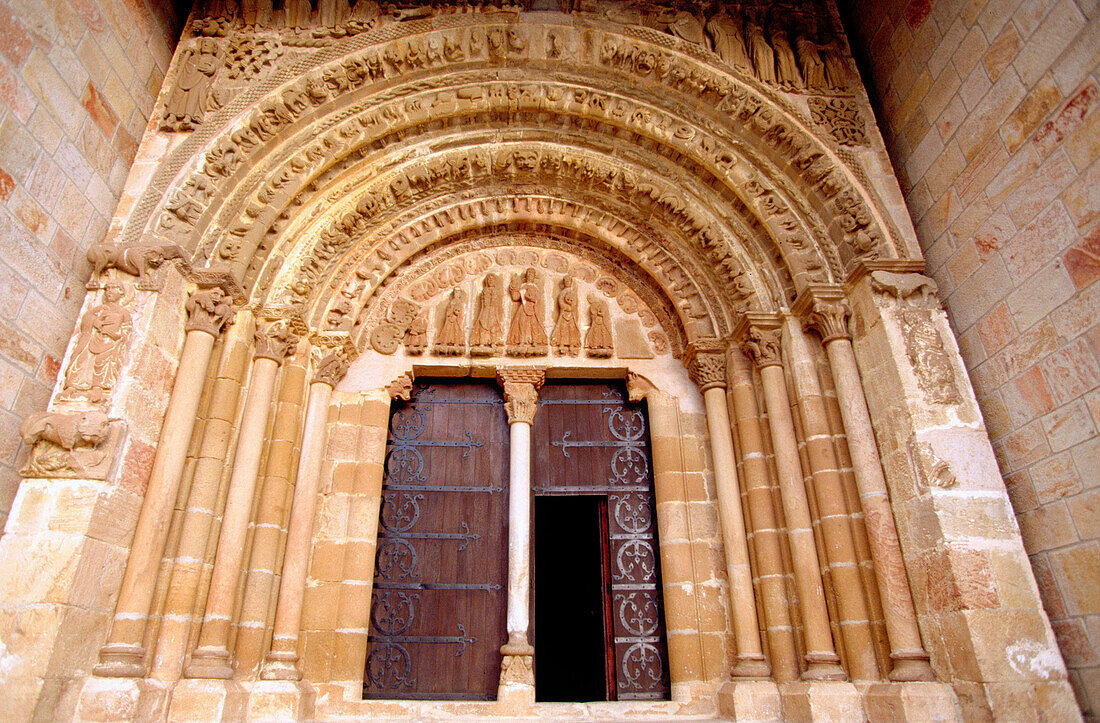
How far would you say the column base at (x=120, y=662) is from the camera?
3.66 metres

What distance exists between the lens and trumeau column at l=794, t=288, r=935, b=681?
3.89 m

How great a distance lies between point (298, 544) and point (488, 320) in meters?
2.43

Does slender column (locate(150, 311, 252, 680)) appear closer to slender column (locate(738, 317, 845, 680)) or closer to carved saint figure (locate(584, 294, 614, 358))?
carved saint figure (locate(584, 294, 614, 358))

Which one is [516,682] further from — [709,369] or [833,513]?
[709,369]

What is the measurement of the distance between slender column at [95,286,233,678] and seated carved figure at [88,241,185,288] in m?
0.40

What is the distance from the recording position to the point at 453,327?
5.88 m

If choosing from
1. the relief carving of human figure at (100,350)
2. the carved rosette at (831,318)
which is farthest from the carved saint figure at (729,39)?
the relief carving of human figure at (100,350)

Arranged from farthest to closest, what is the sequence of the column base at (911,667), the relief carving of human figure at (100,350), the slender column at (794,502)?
the slender column at (794,502), the relief carving of human figure at (100,350), the column base at (911,667)

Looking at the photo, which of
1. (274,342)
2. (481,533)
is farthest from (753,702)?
(274,342)

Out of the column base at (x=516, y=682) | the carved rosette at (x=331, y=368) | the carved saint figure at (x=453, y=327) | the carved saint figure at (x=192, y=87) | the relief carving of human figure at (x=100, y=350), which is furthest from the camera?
the carved saint figure at (x=453, y=327)

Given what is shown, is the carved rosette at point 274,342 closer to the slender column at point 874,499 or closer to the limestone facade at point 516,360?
the limestone facade at point 516,360

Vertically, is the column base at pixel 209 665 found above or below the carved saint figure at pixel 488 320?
below

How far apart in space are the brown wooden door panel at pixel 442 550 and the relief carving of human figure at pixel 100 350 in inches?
84.9

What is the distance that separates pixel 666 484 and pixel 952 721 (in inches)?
93.9
